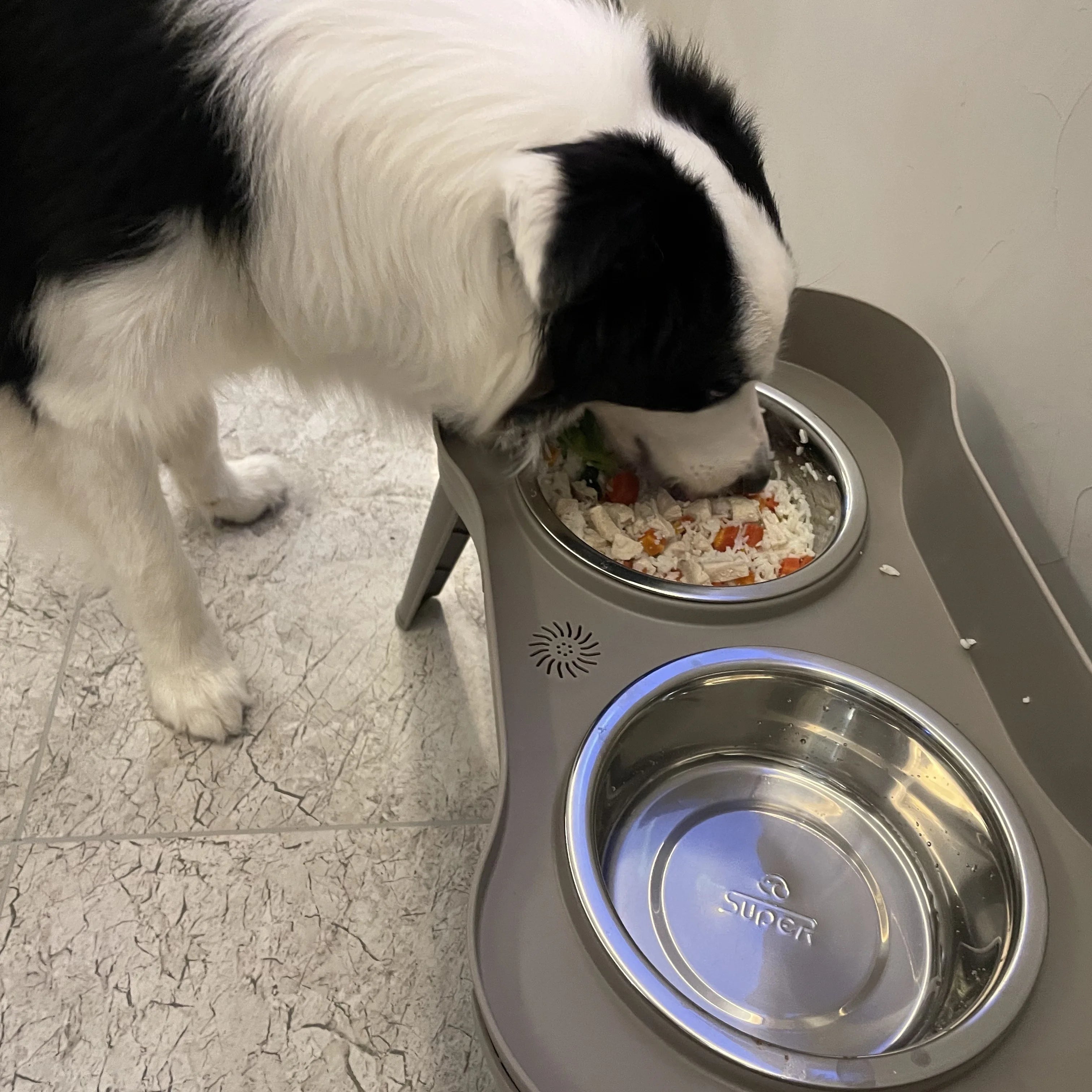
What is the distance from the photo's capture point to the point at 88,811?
1.19 meters

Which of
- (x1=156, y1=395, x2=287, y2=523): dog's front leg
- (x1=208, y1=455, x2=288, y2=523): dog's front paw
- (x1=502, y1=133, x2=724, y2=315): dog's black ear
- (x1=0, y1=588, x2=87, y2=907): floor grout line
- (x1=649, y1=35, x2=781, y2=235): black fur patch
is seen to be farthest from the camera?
(x1=208, y1=455, x2=288, y2=523): dog's front paw

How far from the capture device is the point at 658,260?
708 mm

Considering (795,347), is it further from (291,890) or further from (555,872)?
(291,890)

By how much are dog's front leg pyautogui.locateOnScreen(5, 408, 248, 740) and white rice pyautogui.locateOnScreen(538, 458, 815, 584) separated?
0.48 meters

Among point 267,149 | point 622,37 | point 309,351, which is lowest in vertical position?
point 309,351

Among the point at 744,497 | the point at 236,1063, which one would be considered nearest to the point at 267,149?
the point at 744,497

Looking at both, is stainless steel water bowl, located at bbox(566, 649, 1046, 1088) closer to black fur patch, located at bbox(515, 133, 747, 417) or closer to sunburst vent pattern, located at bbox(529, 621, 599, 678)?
sunburst vent pattern, located at bbox(529, 621, 599, 678)

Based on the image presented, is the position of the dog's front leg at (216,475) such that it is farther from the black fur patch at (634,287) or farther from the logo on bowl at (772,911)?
the logo on bowl at (772,911)

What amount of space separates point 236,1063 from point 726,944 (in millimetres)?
604

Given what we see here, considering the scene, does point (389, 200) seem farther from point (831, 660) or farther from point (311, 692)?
point (311, 692)

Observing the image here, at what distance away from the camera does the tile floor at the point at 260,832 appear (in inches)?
40.6

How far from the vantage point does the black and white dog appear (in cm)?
71

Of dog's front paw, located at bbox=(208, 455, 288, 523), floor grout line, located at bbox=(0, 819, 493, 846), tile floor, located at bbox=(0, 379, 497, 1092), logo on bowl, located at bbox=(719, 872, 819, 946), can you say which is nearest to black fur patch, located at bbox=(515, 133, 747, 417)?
tile floor, located at bbox=(0, 379, 497, 1092)

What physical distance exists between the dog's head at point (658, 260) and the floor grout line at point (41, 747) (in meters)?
0.88
